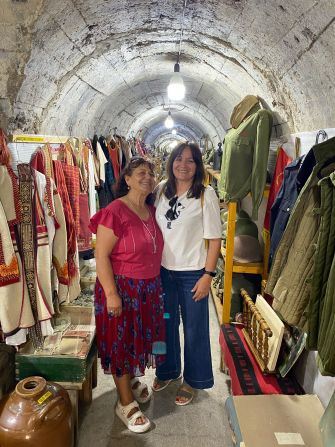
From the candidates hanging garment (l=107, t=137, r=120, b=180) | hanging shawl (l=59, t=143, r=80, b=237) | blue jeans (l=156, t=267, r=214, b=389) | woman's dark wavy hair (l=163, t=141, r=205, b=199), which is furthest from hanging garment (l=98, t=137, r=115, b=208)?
blue jeans (l=156, t=267, r=214, b=389)

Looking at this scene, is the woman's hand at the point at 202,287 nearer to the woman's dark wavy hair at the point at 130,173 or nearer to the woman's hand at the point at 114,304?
the woman's hand at the point at 114,304

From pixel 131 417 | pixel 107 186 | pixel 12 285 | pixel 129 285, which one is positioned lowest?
pixel 131 417

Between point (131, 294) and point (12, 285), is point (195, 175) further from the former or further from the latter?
point (12, 285)

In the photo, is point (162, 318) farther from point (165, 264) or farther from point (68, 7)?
point (68, 7)

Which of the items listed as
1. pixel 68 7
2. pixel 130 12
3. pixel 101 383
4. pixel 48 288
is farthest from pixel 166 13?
pixel 101 383

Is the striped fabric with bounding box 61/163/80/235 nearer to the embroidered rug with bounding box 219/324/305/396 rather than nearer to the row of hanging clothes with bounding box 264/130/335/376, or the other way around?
the embroidered rug with bounding box 219/324/305/396

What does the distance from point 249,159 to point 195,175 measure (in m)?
0.67

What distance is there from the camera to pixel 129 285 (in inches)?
104

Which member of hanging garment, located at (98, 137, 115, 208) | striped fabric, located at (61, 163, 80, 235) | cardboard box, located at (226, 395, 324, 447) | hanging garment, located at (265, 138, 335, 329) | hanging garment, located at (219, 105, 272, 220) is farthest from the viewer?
hanging garment, located at (98, 137, 115, 208)

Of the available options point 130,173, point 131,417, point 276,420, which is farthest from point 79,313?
point 276,420

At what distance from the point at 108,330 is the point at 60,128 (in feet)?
8.96

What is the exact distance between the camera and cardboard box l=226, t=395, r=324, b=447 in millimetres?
2094

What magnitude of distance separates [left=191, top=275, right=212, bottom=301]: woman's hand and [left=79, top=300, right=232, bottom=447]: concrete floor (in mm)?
956

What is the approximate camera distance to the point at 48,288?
Answer: 2570 mm
